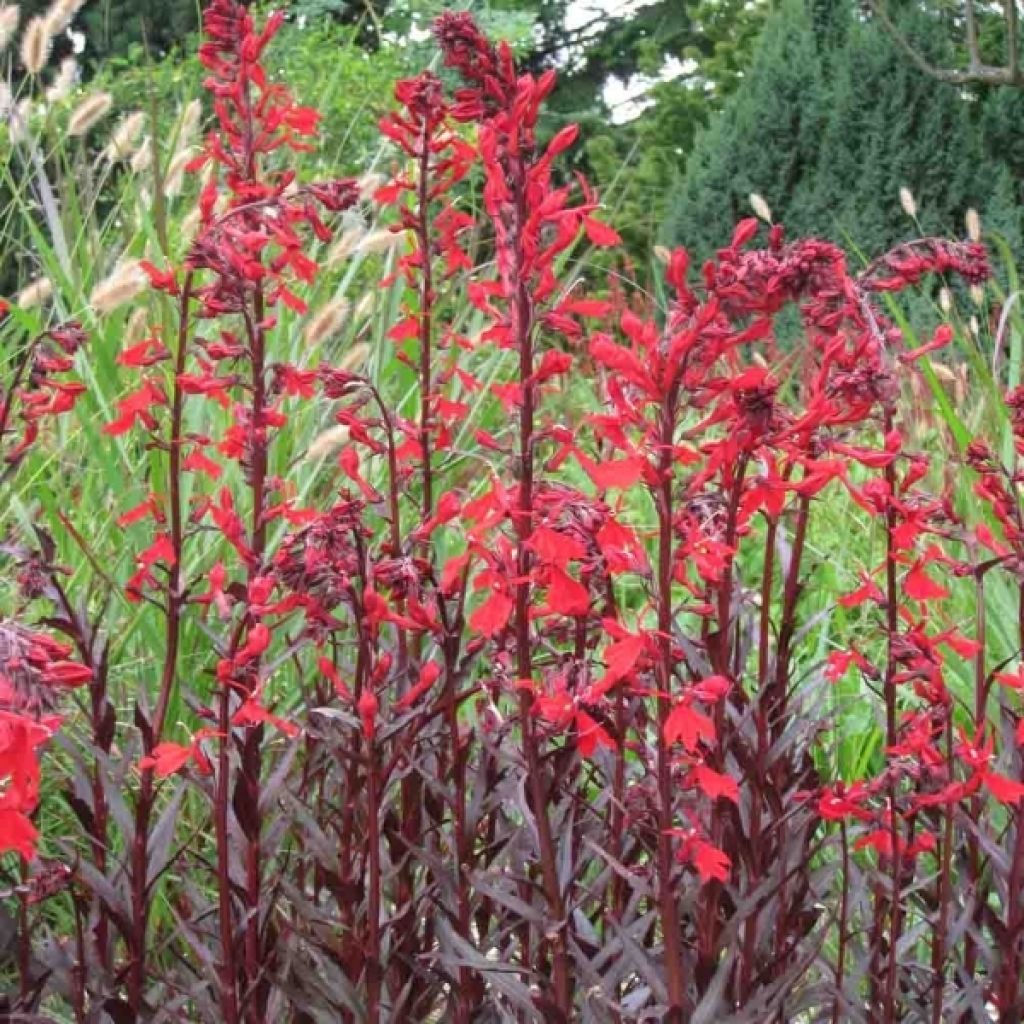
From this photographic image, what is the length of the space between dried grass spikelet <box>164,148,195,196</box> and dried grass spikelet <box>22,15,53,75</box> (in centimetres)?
44

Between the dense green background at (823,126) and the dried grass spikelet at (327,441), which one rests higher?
the dense green background at (823,126)

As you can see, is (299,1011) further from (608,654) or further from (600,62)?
(600,62)

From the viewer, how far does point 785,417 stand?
1848mm

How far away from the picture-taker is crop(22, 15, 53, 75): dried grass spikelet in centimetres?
413

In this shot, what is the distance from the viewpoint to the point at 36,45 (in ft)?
13.8

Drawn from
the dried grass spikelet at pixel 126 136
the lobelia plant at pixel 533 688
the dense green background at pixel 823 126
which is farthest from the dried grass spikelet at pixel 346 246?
the dense green background at pixel 823 126

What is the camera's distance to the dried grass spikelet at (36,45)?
4.13 meters

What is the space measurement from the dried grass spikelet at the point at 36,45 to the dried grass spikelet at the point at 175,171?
44cm

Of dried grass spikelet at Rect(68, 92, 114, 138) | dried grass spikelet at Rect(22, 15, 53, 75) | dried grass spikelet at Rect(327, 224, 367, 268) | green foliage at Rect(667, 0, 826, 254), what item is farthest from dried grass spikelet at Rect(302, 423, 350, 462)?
green foliage at Rect(667, 0, 826, 254)

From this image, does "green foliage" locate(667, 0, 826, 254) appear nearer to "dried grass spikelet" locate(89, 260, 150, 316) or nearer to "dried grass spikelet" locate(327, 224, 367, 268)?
"dried grass spikelet" locate(327, 224, 367, 268)

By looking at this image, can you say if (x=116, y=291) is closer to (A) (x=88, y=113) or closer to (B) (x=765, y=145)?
(A) (x=88, y=113)

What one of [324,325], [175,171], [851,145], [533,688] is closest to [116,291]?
[324,325]

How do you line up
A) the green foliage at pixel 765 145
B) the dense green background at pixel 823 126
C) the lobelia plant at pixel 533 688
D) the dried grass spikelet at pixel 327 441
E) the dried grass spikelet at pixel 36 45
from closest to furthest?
the lobelia plant at pixel 533 688
the dried grass spikelet at pixel 327 441
the dried grass spikelet at pixel 36 45
the dense green background at pixel 823 126
the green foliage at pixel 765 145

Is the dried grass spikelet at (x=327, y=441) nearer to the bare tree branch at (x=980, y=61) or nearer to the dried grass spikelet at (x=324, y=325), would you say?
the dried grass spikelet at (x=324, y=325)
